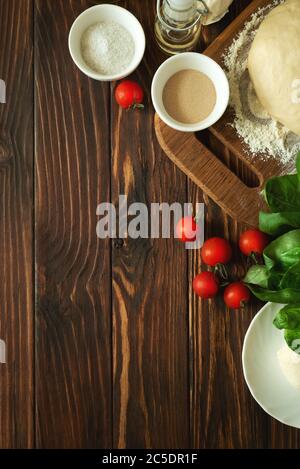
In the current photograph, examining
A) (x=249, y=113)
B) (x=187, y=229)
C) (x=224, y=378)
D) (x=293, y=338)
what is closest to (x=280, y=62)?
(x=249, y=113)

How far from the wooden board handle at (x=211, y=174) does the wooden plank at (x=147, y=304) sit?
3 centimetres

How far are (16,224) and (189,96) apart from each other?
15.3 inches

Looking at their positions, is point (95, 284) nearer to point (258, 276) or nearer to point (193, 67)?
point (258, 276)

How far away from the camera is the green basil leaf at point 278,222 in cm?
97

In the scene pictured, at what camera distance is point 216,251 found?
3.37 ft

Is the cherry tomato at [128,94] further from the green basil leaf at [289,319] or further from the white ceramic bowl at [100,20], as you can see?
the green basil leaf at [289,319]

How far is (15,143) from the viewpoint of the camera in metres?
1.07

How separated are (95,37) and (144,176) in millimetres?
259

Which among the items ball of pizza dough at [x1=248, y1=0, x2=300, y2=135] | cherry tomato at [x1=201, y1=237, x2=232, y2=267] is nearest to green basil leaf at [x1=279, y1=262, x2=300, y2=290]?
cherry tomato at [x1=201, y1=237, x2=232, y2=267]

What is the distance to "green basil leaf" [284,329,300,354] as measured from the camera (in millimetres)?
936

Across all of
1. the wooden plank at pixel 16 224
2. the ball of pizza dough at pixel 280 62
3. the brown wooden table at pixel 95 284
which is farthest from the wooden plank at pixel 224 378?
the wooden plank at pixel 16 224
